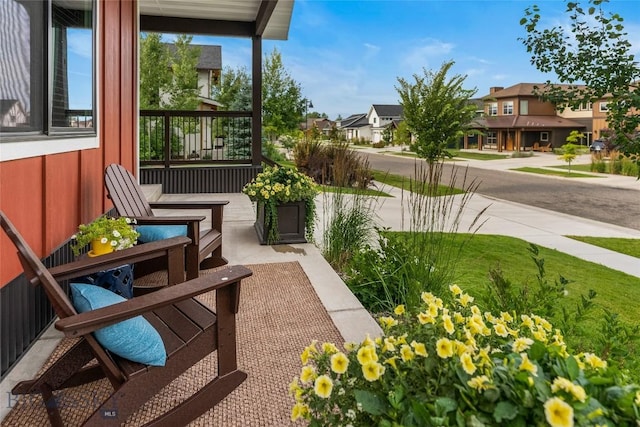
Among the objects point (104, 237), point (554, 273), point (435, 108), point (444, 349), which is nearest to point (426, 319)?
point (444, 349)

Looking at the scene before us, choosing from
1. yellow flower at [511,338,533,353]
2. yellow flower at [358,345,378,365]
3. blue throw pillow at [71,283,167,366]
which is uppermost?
yellow flower at [511,338,533,353]

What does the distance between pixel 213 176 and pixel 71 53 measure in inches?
213

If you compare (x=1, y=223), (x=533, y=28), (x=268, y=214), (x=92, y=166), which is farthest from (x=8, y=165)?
(x=533, y=28)

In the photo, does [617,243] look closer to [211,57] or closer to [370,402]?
[370,402]

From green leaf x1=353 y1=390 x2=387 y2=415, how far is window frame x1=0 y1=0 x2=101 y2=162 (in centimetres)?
187

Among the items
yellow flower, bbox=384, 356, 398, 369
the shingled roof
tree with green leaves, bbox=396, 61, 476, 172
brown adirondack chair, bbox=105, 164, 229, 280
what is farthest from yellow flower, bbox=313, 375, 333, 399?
the shingled roof

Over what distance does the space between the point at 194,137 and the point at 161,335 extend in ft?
23.7

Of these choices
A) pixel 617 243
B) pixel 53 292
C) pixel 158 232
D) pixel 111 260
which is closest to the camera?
pixel 53 292

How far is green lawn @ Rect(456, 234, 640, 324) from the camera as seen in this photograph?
4113 mm

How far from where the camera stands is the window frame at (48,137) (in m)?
2.19

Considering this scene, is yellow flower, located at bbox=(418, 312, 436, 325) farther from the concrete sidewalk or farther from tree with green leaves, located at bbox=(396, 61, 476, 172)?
tree with green leaves, located at bbox=(396, 61, 476, 172)

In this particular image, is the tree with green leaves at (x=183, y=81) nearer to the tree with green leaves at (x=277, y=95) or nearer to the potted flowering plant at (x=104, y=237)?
the tree with green leaves at (x=277, y=95)

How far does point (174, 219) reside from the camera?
Result: 11.1ft

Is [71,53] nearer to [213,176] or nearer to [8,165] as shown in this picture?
[8,165]
